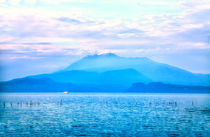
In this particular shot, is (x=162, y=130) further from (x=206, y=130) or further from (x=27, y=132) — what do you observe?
(x=27, y=132)

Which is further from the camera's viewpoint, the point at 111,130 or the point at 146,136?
the point at 111,130

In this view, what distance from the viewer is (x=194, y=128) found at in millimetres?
58625

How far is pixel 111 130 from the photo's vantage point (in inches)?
2207

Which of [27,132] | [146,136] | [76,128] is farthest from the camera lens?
[76,128]

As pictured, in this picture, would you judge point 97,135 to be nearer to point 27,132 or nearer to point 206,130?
point 27,132

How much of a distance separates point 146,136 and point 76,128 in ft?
51.7

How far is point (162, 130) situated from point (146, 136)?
317 inches

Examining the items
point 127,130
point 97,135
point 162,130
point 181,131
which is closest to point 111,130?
point 127,130

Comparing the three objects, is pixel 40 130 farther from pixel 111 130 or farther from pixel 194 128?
pixel 194 128

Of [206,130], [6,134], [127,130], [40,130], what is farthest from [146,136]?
[6,134]

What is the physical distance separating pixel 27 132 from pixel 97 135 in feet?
44.4

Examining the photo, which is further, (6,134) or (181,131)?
(181,131)

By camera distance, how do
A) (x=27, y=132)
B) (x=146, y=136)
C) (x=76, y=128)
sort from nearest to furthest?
(x=146, y=136) < (x=27, y=132) < (x=76, y=128)

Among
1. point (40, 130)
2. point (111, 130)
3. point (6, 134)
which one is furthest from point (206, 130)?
point (6, 134)
